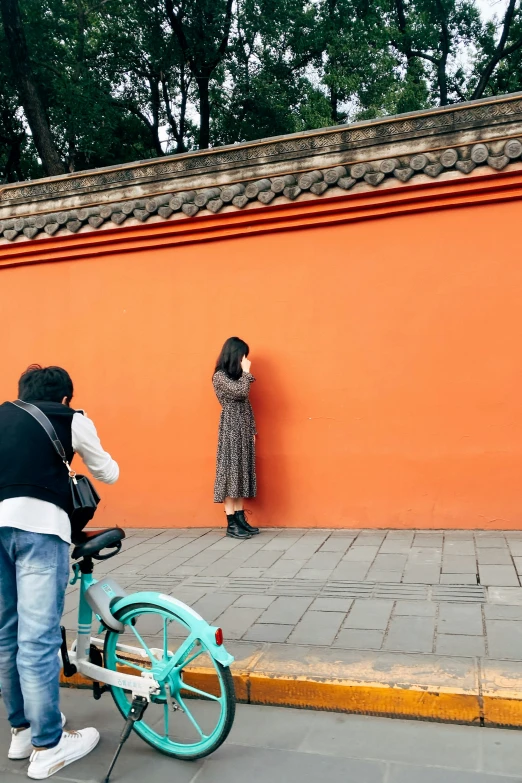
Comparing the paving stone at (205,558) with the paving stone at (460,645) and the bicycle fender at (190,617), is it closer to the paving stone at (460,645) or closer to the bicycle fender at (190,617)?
the paving stone at (460,645)

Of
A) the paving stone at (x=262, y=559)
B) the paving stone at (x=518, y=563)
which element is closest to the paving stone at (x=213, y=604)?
the paving stone at (x=262, y=559)

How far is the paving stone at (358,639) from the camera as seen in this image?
147 inches

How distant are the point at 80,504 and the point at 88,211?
4.78 m

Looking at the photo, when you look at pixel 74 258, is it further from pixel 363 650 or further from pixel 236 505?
pixel 363 650

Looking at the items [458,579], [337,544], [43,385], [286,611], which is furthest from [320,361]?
[43,385]

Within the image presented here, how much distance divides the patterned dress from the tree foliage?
34.0 feet

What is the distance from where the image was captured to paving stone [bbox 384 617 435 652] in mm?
3688

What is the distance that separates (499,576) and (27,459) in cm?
334

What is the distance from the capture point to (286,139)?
20.4 feet

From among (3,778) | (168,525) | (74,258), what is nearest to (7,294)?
(74,258)

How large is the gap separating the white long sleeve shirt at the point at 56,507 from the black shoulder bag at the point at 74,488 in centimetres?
7

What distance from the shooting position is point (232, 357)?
6305mm

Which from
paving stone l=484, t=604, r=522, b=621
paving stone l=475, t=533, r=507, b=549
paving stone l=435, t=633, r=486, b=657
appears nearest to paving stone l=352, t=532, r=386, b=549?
paving stone l=475, t=533, r=507, b=549

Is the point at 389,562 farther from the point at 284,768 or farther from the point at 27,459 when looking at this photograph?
the point at 27,459
